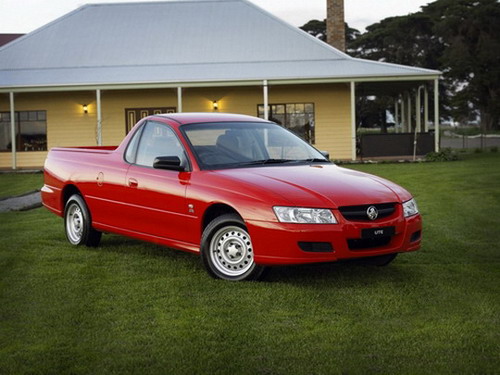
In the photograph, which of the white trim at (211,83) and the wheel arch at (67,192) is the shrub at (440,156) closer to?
the white trim at (211,83)

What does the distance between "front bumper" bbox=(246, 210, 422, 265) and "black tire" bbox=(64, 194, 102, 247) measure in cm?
303

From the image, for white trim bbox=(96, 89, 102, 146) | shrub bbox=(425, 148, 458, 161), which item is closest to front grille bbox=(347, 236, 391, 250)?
shrub bbox=(425, 148, 458, 161)

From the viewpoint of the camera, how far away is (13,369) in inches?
194

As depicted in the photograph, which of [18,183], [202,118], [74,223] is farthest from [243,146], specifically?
[18,183]

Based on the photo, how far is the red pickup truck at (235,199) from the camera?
6941 millimetres

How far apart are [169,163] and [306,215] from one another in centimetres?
172

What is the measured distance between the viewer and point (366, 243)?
280 inches

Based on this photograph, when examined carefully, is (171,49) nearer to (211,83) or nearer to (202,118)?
(211,83)

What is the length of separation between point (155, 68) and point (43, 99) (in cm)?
450

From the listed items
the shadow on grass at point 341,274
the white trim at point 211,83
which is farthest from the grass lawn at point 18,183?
the shadow on grass at point 341,274

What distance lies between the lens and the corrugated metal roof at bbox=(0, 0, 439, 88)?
97.7 ft

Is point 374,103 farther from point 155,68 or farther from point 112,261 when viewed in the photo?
point 112,261

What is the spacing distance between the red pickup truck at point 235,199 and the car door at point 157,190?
0.01 m

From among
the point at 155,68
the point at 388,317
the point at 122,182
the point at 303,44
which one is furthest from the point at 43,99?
the point at 388,317
